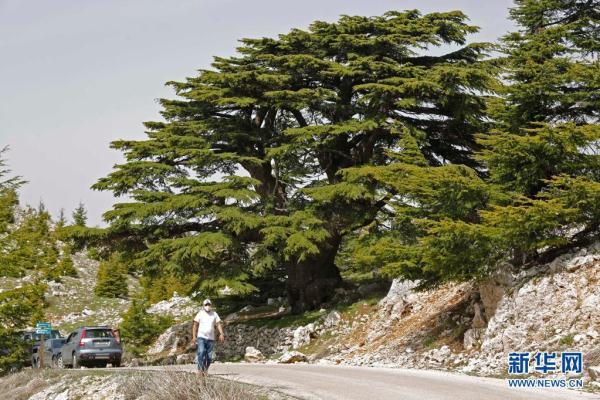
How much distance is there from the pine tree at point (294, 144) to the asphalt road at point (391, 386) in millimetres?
8676

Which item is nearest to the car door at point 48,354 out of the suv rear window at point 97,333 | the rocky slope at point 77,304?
the suv rear window at point 97,333

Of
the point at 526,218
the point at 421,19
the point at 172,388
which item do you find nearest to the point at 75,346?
the point at 172,388

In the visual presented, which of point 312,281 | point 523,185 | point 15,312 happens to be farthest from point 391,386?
point 312,281

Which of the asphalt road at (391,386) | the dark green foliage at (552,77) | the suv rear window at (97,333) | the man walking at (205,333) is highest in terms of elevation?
the dark green foliage at (552,77)

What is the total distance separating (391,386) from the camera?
1221 centimetres

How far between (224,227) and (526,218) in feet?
43.2

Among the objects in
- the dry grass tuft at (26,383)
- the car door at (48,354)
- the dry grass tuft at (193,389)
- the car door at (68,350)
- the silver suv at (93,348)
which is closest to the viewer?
the dry grass tuft at (193,389)

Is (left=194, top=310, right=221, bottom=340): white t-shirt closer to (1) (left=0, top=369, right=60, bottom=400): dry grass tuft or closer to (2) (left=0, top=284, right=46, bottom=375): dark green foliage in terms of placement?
(1) (left=0, top=369, right=60, bottom=400): dry grass tuft

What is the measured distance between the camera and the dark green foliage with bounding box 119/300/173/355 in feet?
112

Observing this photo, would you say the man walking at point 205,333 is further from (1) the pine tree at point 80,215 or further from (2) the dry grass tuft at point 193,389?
(1) the pine tree at point 80,215

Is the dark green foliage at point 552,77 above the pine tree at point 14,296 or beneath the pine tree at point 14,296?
above

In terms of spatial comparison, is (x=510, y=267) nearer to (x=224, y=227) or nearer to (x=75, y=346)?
(x=224, y=227)

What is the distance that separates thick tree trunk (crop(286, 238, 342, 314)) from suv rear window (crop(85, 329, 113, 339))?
8.09 m

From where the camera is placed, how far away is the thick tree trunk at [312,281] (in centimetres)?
2798
